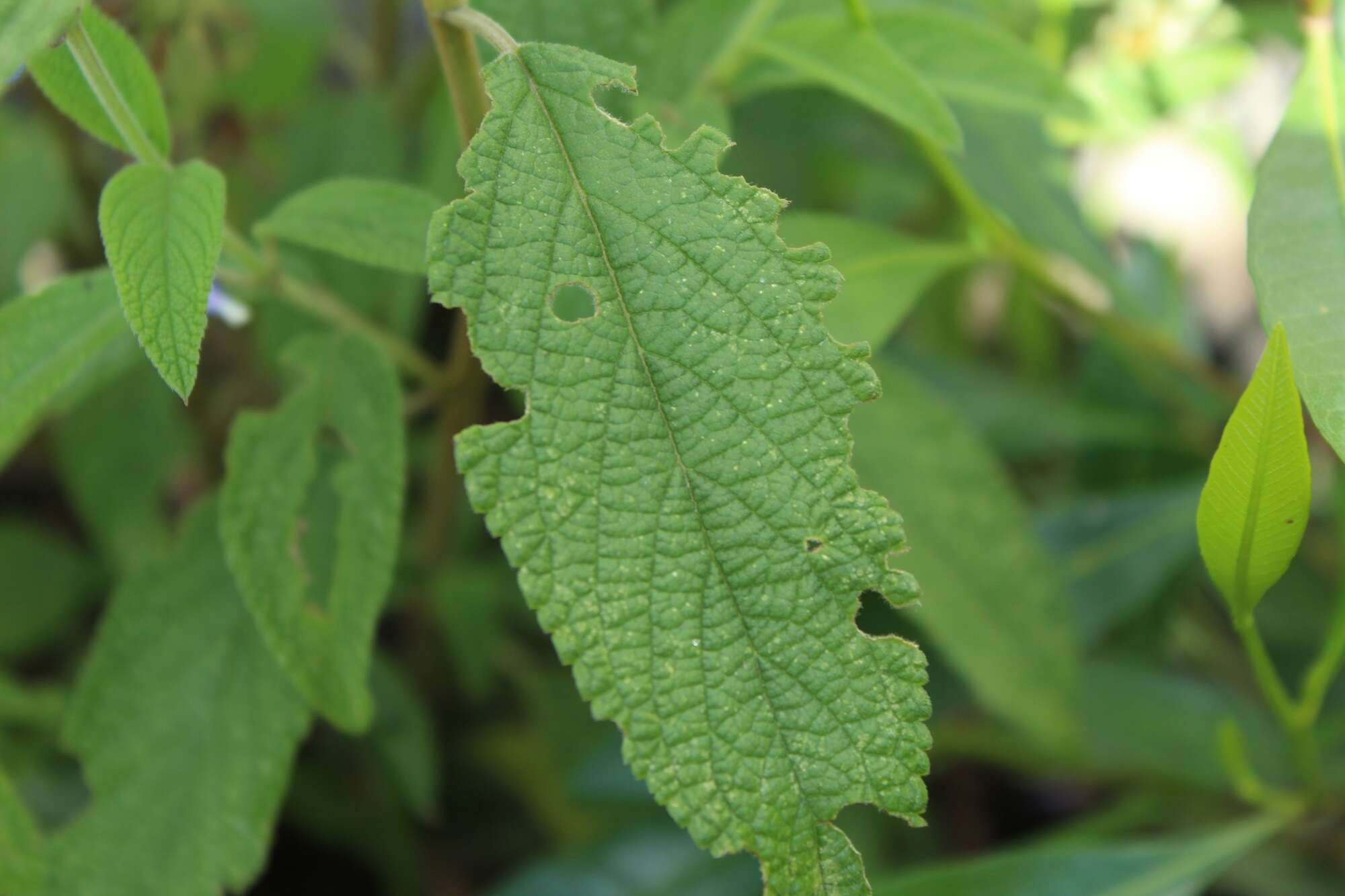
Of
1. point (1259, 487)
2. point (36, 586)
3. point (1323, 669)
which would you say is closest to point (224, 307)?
point (36, 586)

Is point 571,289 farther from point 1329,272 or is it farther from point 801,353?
point 1329,272

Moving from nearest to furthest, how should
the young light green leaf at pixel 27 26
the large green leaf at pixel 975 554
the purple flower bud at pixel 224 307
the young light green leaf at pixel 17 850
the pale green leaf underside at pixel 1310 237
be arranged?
the young light green leaf at pixel 27 26, the pale green leaf underside at pixel 1310 237, the young light green leaf at pixel 17 850, the purple flower bud at pixel 224 307, the large green leaf at pixel 975 554

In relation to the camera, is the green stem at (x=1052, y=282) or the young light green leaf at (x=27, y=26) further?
the green stem at (x=1052, y=282)

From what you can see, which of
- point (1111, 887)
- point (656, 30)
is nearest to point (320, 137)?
point (656, 30)

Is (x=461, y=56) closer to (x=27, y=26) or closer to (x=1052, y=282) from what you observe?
(x=27, y=26)

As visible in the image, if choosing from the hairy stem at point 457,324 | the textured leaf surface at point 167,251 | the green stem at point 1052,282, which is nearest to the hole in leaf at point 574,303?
the hairy stem at point 457,324

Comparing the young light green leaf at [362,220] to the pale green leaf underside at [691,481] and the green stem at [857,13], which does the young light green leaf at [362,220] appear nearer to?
the pale green leaf underside at [691,481]
